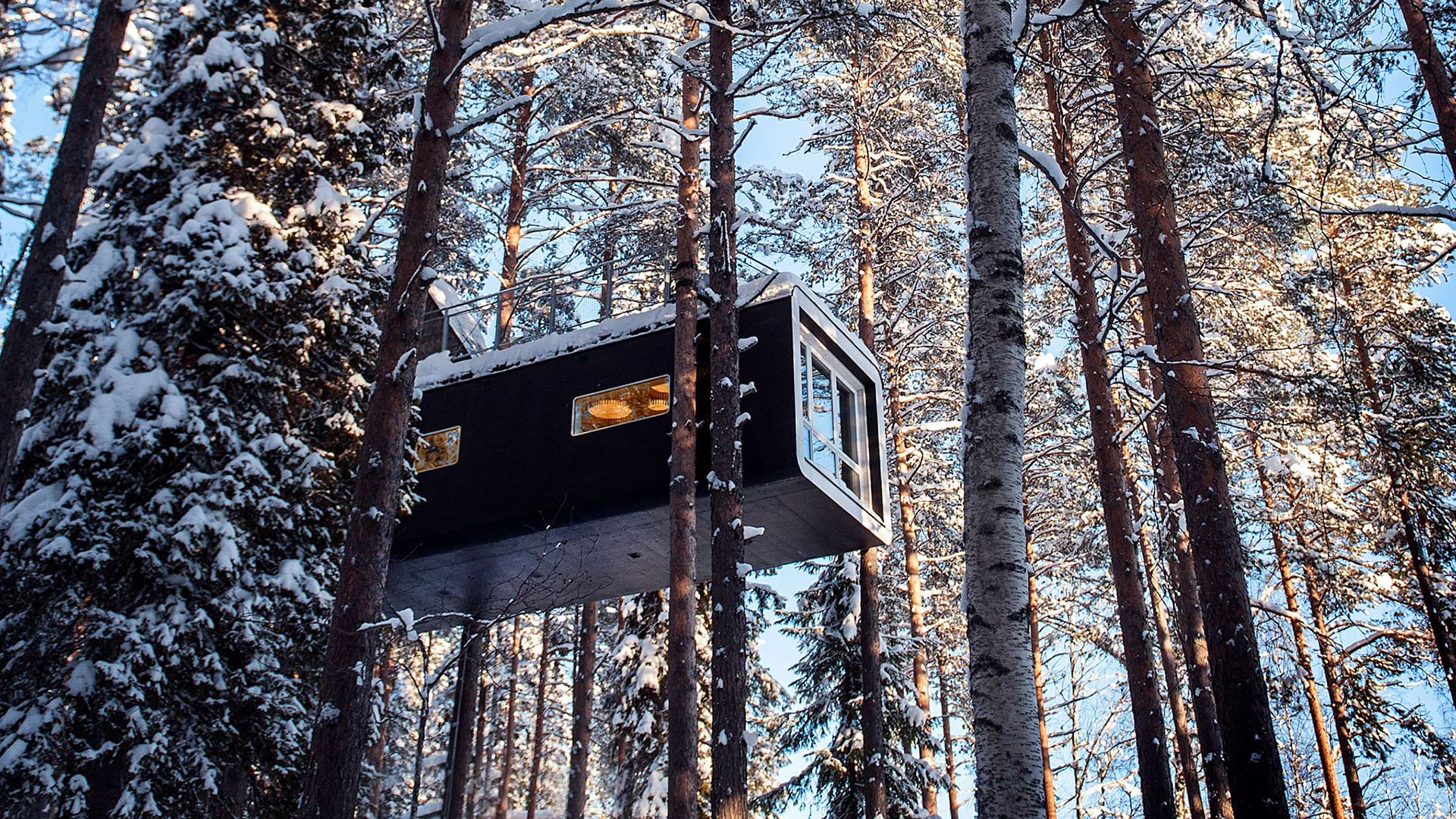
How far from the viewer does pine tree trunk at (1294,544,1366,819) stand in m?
15.6

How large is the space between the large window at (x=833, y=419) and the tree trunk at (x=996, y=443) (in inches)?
280

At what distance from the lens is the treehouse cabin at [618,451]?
43.5 feet

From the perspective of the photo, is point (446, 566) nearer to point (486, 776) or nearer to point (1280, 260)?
point (1280, 260)

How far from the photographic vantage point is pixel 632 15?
688 inches

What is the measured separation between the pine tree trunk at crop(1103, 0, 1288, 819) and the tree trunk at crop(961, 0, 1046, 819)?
→ 386 centimetres

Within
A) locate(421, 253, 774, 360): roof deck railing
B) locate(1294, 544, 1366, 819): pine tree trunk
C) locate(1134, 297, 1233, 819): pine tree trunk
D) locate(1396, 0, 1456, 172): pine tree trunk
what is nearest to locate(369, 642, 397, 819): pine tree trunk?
locate(421, 253, 774, 360): roof deck railing

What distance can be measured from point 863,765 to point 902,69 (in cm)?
1224

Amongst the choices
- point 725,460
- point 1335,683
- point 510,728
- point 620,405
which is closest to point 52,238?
point 725,460

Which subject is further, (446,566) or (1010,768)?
(446,566)

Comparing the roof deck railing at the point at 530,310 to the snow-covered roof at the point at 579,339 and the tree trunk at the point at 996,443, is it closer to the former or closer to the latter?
the snow-covered roof at the point at 579,339

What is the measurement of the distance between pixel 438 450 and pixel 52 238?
7.55m

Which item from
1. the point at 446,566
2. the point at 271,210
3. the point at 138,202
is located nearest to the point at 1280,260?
the point at 446,566

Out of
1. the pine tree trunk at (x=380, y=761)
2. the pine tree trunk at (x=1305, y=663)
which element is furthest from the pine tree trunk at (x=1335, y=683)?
the pine tree trunk at (x=380, y=761)

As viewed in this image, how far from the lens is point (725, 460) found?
459 inches
